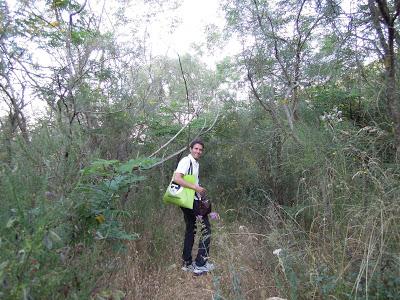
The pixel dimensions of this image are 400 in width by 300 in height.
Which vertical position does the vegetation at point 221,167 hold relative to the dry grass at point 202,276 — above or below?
above

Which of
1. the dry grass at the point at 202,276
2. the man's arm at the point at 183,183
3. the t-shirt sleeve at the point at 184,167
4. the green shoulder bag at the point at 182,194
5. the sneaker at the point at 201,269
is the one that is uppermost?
the t-shirt sleeve at the point at 184,167

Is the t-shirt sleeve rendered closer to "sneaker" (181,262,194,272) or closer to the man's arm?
the man's arm

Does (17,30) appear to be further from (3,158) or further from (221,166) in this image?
(221,166)

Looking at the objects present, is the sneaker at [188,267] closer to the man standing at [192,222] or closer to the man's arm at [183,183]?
the man standing at [192,222]

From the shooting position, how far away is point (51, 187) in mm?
2705

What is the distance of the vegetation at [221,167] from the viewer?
2.34 metres

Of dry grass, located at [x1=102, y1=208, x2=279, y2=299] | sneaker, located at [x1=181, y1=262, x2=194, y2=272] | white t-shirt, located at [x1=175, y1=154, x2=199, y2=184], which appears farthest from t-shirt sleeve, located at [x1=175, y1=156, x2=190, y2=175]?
sneaker, located at [x1=181, y1=262, x2=194, y2=272]

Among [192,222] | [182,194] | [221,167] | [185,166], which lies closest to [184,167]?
[185,166]

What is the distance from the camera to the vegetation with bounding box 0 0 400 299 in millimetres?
2336

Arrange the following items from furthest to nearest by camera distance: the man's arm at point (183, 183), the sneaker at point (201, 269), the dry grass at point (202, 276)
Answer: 1. the man's arm at point (183, 183)
2. the sneaker at point (201, 269)
3. the dry grass at point (202, 276)

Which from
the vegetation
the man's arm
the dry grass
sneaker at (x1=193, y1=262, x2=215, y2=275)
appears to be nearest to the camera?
the vegetation

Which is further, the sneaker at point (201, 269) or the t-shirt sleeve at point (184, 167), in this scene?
the t-shirt sleeve at point (184, 167)

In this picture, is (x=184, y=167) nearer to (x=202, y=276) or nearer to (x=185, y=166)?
(x=185, y=166)

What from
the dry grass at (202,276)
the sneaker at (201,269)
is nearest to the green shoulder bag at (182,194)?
the dry grass at (202,276)
